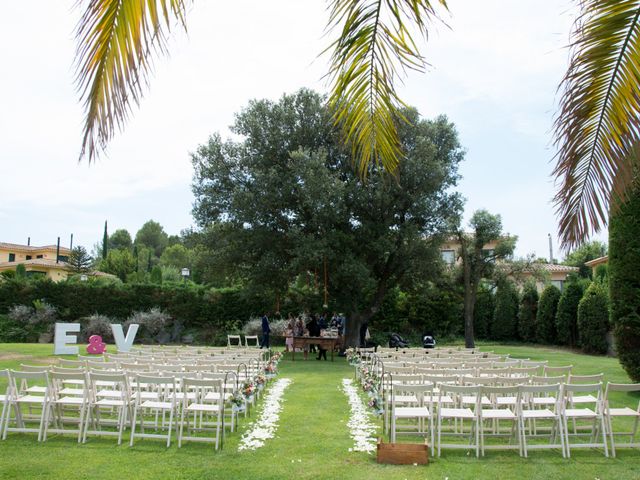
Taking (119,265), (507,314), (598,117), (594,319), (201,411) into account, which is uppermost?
(119,265)

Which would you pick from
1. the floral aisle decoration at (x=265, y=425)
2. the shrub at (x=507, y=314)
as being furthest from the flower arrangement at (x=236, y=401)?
the shrub at (x=507, y=314)

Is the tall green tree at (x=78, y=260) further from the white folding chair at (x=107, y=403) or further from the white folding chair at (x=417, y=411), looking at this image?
the white folding chair at (x=417, y=411)

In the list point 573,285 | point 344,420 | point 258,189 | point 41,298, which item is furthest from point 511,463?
point 41,298

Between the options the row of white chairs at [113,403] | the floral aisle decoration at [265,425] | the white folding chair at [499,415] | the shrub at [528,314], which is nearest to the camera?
the white folding chair at [499,415]

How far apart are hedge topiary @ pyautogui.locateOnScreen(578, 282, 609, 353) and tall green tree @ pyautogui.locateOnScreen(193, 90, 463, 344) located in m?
7.07

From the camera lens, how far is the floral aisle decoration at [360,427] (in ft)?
24.3

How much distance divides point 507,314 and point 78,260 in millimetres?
34868

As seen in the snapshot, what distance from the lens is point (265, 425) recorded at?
8.82m

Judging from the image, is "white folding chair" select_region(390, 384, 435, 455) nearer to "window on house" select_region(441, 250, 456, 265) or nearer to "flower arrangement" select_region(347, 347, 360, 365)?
"flower arrangement" select_region(347, 347, 360, 365)

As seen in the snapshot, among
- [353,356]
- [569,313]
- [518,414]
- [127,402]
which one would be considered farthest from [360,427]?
[569,313]

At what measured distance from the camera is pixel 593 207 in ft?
14.2

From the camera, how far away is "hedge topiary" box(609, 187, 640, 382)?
12.2 meters

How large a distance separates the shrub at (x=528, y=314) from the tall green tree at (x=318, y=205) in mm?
9459

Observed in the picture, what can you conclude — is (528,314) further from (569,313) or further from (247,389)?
(247,389)
